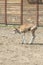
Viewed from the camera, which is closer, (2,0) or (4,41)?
(4,41)

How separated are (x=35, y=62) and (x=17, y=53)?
1.46 metres

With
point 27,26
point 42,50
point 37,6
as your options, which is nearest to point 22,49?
point 42,50

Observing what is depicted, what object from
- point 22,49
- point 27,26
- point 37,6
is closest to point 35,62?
point 22,49

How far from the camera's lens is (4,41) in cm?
1280

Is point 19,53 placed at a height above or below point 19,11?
above

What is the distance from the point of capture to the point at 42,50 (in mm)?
10875

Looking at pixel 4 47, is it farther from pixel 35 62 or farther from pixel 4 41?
pixel 35 62

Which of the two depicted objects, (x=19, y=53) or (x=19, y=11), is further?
(x=19, y=11)

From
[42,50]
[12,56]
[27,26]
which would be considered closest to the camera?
[12,56]

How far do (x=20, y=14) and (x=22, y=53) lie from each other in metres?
10.4

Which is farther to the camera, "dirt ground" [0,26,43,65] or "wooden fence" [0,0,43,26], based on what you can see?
"wooden fence" [0,0,43,26]

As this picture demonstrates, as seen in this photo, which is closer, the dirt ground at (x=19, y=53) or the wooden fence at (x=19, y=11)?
the dirt ground at (x=19, y=53)

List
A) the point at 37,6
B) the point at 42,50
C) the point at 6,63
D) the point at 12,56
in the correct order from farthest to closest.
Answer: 1. the point at 37,6
2. the point at 42,50
3. the point at 12,56
4. the point at 6,63

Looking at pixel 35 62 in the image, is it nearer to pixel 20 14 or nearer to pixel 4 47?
pixel 4 47
